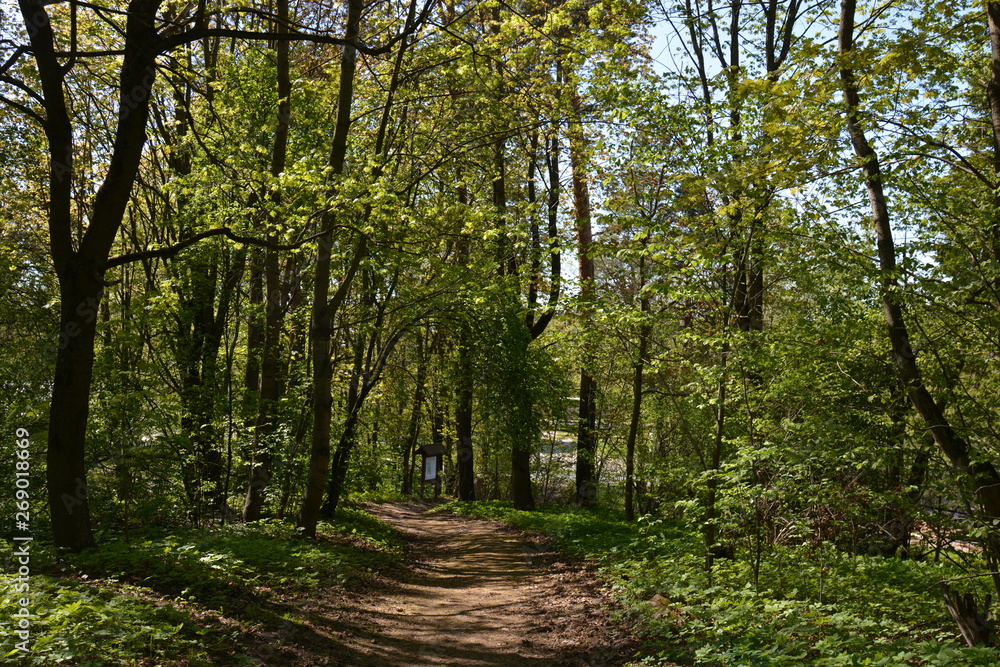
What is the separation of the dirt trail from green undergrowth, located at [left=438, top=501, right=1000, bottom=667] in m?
0.52

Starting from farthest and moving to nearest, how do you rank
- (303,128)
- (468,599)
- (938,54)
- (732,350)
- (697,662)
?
(303,128)
(468,599)
(732,350)
(938,54)
(697,662)

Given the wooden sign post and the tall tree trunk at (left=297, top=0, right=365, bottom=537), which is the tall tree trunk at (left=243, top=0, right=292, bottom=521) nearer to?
the tall tree trunk at (left=297, top=0, right=365, bottom=537)

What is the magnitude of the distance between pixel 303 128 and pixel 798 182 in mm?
9228

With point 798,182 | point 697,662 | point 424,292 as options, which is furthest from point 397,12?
point 697,662

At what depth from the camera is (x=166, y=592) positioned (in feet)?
19.9

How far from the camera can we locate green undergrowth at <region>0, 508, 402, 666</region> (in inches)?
171

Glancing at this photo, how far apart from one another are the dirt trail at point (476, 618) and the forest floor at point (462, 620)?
0.5 inches

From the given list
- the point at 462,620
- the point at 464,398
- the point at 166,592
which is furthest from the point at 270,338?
the point at 464,398

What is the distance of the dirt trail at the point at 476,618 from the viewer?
19.9 feet

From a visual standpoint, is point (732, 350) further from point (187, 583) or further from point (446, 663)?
point (187, 583)

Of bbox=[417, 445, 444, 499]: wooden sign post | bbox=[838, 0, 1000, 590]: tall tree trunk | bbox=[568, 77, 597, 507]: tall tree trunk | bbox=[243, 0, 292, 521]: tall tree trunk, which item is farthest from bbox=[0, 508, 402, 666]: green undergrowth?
bbox=[417, 445, 444, 499]: wooden sign post

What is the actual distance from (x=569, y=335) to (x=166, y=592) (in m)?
9.65

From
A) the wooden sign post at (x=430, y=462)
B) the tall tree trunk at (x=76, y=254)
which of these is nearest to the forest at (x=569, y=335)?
the tall tree trunk at (x=76, y=254)

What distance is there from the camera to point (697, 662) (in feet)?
16.5
